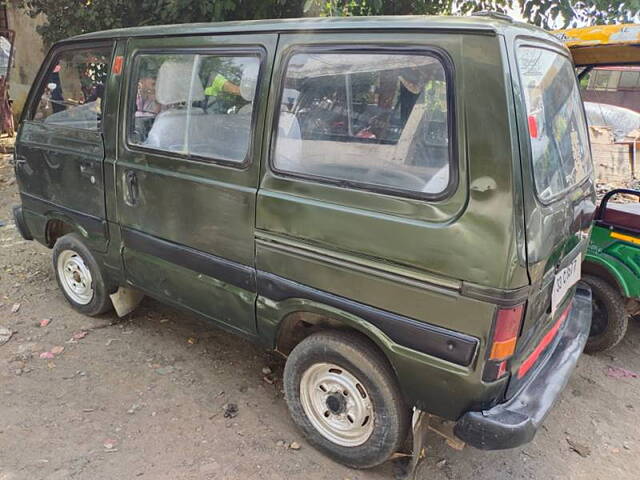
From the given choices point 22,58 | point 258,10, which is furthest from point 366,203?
point 22,58

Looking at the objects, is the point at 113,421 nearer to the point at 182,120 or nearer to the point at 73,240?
the point at 73,240

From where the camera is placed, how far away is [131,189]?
299 centimetres

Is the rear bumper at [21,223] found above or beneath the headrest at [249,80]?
beneath

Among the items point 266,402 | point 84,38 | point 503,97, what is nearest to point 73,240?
point 84,38

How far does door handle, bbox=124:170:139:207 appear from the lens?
9.71 feet

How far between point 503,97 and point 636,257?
2.13 metres

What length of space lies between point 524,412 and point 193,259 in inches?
71.2

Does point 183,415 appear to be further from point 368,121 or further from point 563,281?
point 563,281

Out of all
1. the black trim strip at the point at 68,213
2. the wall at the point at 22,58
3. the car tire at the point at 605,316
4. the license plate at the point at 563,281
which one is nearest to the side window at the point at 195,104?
the black trim strip at the point at 68,213

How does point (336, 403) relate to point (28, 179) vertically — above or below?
below

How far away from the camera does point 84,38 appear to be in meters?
3.32

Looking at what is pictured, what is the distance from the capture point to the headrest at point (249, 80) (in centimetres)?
243

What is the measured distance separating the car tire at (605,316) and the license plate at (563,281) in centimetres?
104

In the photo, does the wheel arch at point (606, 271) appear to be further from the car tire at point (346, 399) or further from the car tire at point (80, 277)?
the car tire at point (80, 277)
